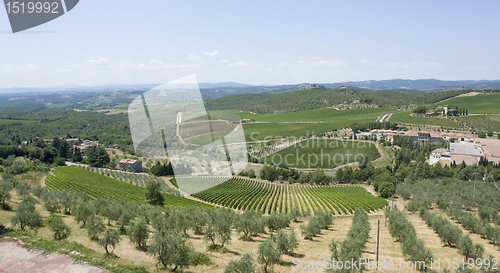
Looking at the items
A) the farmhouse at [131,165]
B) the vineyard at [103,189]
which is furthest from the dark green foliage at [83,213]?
the farmhouse at [131,165]

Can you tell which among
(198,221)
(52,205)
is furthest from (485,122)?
(52,205)

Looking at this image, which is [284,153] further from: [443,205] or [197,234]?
[197,234]

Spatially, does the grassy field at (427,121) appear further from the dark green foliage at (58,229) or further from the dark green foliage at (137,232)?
the dark green foliage at (58,229)

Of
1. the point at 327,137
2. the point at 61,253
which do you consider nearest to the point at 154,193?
the point at 61,253

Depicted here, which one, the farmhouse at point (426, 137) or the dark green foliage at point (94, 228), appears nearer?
the dark green foliage at point (94, 228)

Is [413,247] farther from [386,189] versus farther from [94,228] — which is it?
[386,189]

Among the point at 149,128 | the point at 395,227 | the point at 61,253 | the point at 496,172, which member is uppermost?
the point at 149,128
